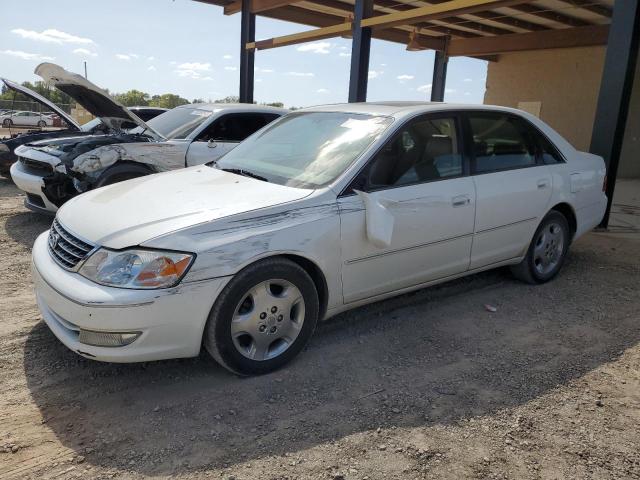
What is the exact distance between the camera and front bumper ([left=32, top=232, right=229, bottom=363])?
2.62m

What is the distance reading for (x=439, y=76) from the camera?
1597cm

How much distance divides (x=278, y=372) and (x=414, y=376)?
0.83 meters

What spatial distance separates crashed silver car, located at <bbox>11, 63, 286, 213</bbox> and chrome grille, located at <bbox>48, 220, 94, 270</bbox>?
7.71ft

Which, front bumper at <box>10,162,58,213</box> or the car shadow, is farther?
front bumper at <box>10,162,58,213</box>

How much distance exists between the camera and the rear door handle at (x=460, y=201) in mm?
3834

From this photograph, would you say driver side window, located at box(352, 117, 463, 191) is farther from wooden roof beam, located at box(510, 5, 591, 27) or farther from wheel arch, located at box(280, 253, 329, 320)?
wooden roof beam, located at box(510, 5, 591, 27)

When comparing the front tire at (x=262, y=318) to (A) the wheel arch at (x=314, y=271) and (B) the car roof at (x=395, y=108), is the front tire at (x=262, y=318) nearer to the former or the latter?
(A) the wheel arch at (x=314, y=271)

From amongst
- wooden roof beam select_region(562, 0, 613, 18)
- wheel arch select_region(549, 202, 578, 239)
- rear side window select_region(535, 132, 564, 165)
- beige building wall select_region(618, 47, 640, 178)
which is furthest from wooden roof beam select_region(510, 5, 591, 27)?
wheel arch select_region(549, 202, 578, 239)

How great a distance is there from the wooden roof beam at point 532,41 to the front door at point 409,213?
1130 centimetres

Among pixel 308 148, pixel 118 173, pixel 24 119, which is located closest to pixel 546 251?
pixel 308 148

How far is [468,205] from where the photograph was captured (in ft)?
12.9

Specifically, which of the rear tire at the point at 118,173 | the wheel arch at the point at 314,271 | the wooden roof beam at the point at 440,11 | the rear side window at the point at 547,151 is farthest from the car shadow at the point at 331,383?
the wooden roof beam at the point at 440,11

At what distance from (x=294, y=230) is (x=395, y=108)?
1.53m

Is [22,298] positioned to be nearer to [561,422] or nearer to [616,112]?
[561,422]
